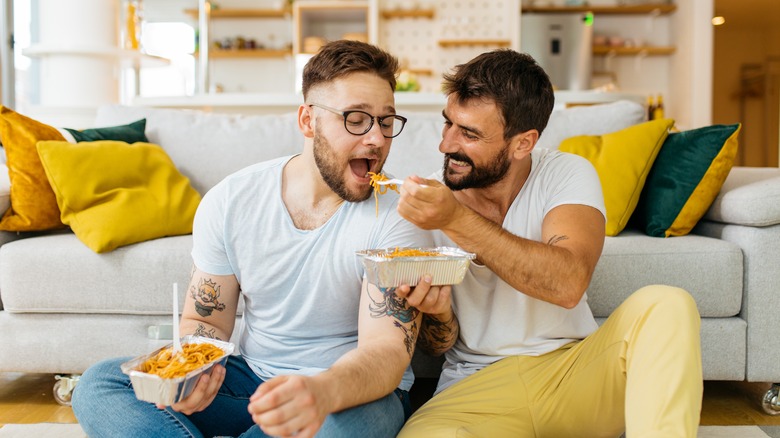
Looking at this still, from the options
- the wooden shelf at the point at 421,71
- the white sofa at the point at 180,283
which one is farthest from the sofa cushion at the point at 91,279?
the wooden shelf at the point at 421,71

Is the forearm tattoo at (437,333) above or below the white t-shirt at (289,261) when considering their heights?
below

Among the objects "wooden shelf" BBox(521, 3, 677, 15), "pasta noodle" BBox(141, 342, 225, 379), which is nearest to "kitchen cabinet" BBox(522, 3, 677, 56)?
"wooden shelf" BBox(521, 3, 677, 15)

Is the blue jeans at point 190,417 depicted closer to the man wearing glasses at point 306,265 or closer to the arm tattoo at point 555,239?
the man wearing glasses at point 306,265

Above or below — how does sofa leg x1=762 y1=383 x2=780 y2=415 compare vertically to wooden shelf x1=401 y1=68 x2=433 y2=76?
below

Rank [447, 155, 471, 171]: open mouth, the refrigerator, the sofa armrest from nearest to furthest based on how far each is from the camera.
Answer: [447, 155, 471, 171]: open mouth → the sofa armrest → the refrigerator

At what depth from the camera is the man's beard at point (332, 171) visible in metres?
1.60

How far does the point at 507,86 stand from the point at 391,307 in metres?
0.59

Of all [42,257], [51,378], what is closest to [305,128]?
[42,257]

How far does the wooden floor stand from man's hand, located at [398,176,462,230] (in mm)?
1225

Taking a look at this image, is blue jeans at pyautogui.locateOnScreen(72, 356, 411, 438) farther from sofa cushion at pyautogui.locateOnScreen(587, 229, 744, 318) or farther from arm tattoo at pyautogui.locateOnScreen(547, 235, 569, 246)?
sofa cushion at pyautogui.locateOnScreen(587, 229, 744, 318)

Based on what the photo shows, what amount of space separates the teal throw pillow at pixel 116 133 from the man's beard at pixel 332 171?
4.47ft

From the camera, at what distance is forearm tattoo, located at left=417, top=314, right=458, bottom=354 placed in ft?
5.39

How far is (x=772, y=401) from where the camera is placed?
218cm

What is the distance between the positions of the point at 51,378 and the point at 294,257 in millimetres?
1436
